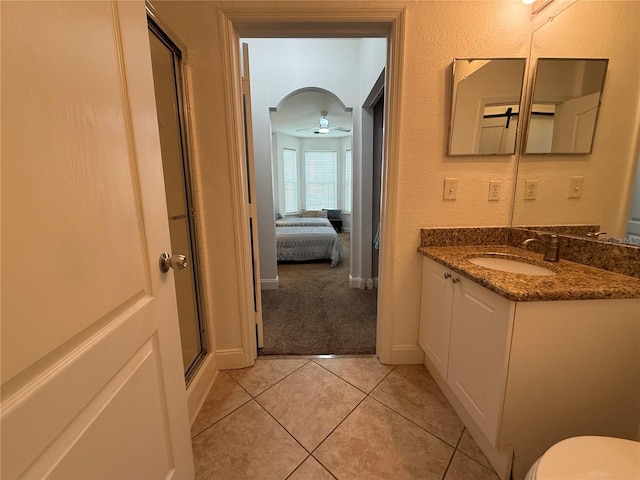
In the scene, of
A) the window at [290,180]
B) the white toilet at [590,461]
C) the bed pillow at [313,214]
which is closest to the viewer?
the white toilet at [590,461]

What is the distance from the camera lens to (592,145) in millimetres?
1217

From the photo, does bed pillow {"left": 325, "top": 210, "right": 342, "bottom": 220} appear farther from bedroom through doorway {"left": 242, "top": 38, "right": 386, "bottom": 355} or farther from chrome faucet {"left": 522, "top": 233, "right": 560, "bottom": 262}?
chrome faucet {"left": 522, "top": 233, "right": 560, "bottom": 262}

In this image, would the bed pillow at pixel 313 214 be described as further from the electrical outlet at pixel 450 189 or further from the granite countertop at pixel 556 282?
the granite countertop at pixel 556 282

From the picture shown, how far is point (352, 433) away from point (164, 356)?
96 centimetres

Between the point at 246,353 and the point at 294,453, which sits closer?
the point at 294,453

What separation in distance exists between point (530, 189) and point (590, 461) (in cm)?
131

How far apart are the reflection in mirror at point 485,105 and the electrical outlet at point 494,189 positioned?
0.17 meters

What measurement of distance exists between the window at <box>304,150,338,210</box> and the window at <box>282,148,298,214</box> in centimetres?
32

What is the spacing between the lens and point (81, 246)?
0.50 m

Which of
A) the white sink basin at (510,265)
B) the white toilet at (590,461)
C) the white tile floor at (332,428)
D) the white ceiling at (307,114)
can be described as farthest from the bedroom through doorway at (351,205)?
the white toilet at (590,461)

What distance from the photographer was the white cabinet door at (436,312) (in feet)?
4.36

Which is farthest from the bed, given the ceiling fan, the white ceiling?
the ceiling fan

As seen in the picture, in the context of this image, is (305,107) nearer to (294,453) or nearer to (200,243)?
(200,243)

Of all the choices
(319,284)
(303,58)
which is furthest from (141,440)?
(303,58)
